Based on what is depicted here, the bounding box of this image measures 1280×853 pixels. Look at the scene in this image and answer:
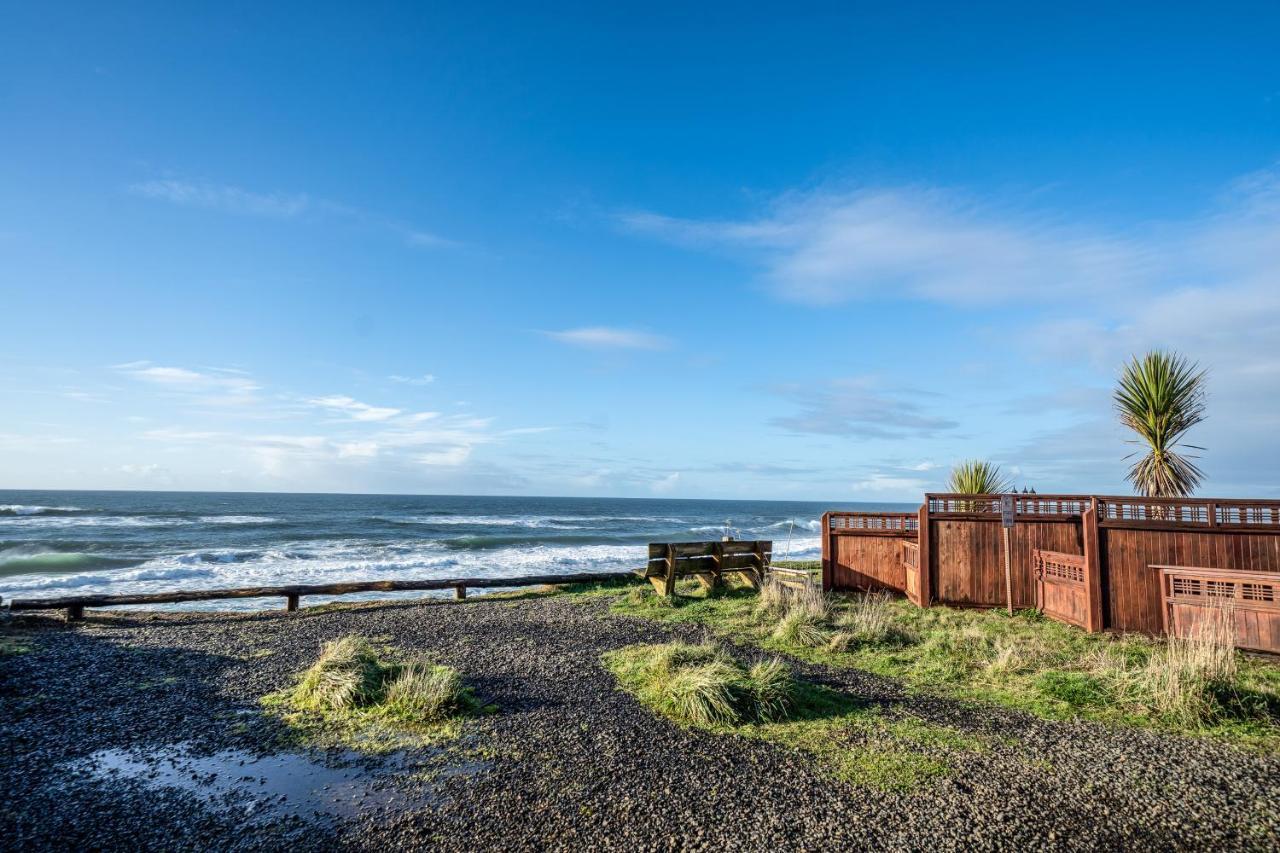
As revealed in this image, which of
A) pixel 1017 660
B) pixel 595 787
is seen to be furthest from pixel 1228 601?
pixel 595 787

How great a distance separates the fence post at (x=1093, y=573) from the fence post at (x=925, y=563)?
2.57 m

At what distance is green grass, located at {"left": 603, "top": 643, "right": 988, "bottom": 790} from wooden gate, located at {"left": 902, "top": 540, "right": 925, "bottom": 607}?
6.08 meters

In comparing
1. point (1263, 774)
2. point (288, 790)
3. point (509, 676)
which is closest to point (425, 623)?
point (509, 676)

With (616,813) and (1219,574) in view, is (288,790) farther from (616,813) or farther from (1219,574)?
(1219,574)

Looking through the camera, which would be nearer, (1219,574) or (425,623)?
(1219,574)

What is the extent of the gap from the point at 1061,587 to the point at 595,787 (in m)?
9.72

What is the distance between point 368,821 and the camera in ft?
14.9

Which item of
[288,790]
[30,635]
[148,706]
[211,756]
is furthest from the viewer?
[30,635]

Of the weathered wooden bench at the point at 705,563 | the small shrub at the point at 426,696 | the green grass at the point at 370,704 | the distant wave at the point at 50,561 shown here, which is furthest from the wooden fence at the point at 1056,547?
the distant wave at the point at 50,561

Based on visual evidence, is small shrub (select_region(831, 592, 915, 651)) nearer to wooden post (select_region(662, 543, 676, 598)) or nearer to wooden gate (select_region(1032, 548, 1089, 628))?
wooden gate (select_region(1032, 548, 1089, 628))

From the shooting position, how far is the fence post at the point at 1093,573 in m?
10.2

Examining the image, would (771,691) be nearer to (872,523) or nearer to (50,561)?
(872,523)

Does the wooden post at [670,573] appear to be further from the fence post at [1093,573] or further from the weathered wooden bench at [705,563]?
the fence post at [1093,573]

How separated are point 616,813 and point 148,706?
5.66 meters
